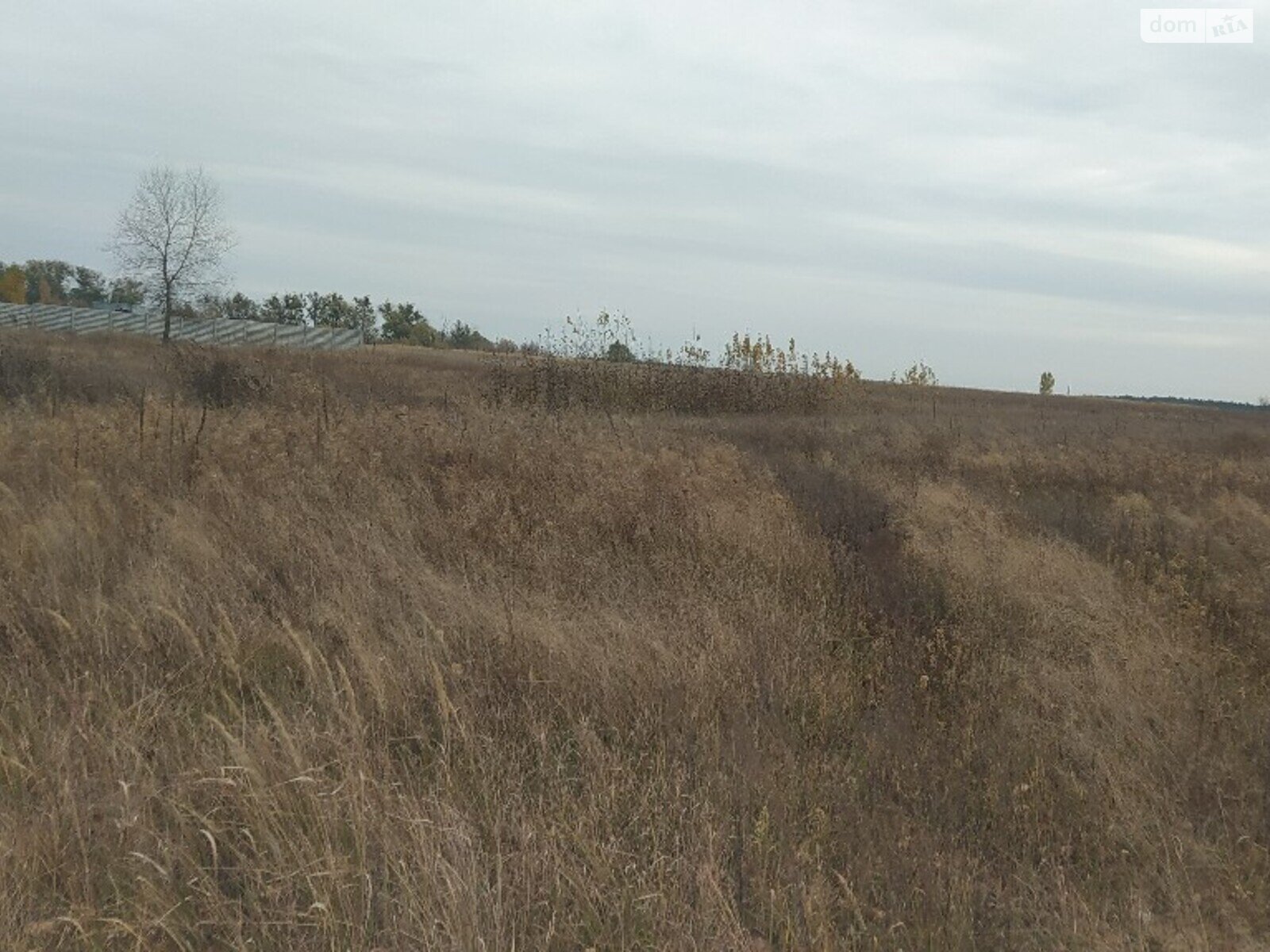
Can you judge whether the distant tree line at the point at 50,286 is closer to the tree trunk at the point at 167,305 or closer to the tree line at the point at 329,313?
the tree line at the point at 329,313

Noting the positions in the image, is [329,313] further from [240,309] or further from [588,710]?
[588,710]

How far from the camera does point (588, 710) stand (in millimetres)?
3523

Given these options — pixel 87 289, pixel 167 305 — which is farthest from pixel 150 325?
pixel 87 289

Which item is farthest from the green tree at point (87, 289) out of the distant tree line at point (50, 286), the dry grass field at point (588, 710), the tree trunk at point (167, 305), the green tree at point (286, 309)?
the dry grass field at point (588, 710)

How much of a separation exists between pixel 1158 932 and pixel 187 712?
3255mm

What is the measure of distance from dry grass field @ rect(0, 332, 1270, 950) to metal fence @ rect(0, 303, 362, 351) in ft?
92.1

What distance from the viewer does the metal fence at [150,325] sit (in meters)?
33.3

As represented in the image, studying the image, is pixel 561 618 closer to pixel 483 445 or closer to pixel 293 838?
pixel 293 838

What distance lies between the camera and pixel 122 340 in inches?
1065

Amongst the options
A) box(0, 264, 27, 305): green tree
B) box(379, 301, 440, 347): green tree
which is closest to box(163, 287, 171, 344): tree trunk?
box(379, 301, 440, 347): green tree

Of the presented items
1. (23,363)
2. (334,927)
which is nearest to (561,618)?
(334,927)

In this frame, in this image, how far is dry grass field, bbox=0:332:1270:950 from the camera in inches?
96.3

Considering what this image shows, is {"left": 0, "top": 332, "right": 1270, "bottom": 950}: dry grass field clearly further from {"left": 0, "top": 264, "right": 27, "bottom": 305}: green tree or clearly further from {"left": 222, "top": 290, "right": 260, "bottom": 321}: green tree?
{"left": 0, "top": 264, "right": 27, "bottom": 305}: green tree

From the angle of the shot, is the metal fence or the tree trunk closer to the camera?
the tree trunk
